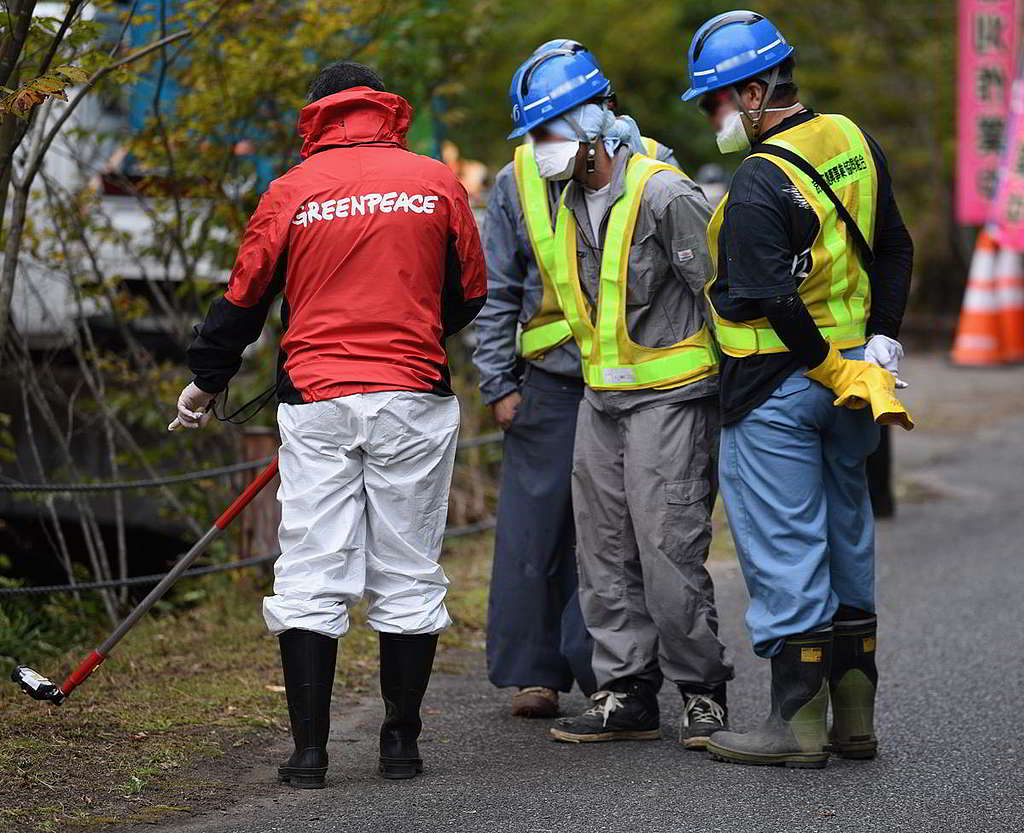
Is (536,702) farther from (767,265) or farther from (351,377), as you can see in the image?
(767,265)

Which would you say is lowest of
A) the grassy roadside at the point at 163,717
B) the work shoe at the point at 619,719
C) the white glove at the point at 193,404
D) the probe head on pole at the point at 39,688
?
the grassy roadside at the point at 163,717

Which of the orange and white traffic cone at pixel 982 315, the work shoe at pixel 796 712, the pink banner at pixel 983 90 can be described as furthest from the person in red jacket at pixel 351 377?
the pink banner at pixel 983 90

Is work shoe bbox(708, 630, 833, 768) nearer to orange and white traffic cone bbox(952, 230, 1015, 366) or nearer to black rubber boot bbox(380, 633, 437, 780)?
black rubber boot bbox(380, 633, 437, 780)

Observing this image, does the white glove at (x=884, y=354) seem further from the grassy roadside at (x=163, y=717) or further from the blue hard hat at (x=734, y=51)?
the grassy roadside at (x=163, y=717)

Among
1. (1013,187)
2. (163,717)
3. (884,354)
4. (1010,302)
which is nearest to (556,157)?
(884,354)

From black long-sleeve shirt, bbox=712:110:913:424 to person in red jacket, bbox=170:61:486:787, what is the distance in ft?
2.41

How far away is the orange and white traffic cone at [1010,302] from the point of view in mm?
14625

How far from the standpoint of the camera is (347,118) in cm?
409

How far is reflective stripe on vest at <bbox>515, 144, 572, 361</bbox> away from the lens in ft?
15.2

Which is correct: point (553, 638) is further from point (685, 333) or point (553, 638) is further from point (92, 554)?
point (92, 554)

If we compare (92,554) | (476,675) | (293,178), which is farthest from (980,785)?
(92,554)

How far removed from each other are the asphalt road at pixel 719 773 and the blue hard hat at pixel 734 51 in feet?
6.27

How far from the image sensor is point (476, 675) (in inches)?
219

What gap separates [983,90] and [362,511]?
40.6 feet
